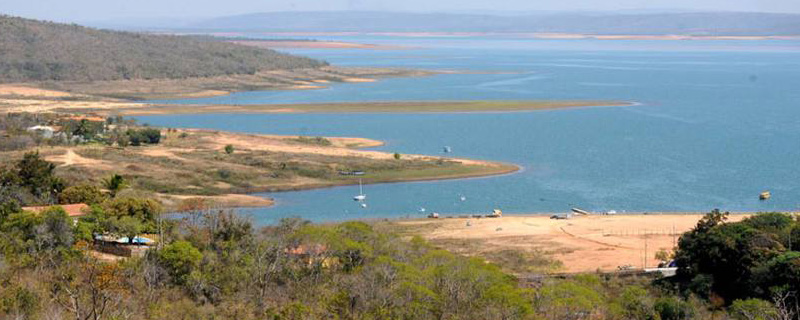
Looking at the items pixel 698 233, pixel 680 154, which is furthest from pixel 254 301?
pixel 680 154

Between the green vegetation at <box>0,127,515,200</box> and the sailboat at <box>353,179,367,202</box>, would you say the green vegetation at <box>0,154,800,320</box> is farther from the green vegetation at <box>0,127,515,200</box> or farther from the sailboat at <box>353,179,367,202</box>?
the green vegetation at <box>0,127,515,200</box>

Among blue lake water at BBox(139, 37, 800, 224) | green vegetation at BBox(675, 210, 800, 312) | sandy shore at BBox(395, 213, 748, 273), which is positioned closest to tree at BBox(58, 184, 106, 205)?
blue lake water at BBox(139, 37, 800, 224)

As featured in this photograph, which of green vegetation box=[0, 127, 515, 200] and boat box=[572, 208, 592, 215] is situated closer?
boat box=[572, 208, 592, 215]

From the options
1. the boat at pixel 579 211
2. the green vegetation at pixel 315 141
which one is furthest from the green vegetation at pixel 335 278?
the green vegetation at pixel 315 141

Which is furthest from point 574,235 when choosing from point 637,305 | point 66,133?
point 66,133

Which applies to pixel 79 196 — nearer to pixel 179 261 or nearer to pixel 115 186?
pixel 115 186

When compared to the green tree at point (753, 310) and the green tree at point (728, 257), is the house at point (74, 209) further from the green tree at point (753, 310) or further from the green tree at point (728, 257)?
the green tree at point (753, 310)

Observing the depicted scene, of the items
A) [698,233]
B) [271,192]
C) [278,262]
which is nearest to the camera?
[278,262]

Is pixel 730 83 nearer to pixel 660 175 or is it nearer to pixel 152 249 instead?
pixel 660 175
